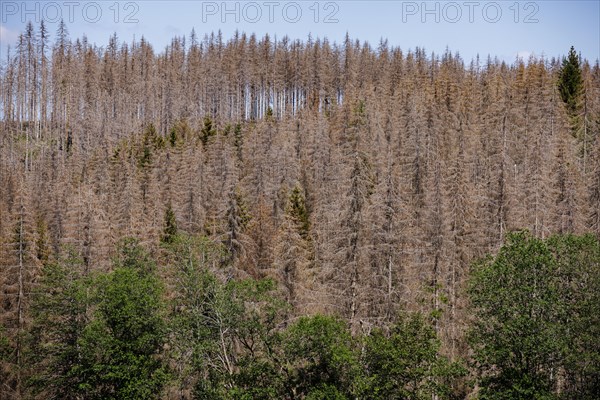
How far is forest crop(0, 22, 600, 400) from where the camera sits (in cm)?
2394

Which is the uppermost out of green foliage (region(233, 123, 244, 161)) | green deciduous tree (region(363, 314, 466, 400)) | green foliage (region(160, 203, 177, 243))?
green foliage (region(233, 123, 244, 161))

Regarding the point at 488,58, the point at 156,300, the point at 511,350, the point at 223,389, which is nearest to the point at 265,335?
the point at 223,389

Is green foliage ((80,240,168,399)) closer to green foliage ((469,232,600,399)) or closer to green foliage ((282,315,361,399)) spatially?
green foliage ((282,315,361,399))

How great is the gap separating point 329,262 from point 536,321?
14621 millimetres

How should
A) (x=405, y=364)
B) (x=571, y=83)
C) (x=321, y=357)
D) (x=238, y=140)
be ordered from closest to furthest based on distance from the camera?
(x=405, y=364) < (x=321, y=357) < (x=238, y=140) < (x=571, y=83)

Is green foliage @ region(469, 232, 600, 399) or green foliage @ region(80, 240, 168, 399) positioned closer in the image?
green foliage @ region(469, 232, 600, 399)

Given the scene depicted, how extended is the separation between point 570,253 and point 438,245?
421 inches

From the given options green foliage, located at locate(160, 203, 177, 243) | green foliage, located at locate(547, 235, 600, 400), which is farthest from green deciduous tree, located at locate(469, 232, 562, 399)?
green foliage, located at locate(160, 203, 177, 243)

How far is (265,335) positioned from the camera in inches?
1021

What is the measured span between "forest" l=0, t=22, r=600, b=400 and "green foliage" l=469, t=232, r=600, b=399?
0.10 m

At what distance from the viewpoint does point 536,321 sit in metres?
22.8

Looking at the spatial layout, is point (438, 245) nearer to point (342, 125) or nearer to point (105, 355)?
point (105, 355)

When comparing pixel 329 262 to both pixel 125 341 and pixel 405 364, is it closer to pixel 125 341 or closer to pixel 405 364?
pixel 405 364

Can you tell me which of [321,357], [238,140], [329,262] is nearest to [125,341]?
[321,357]
